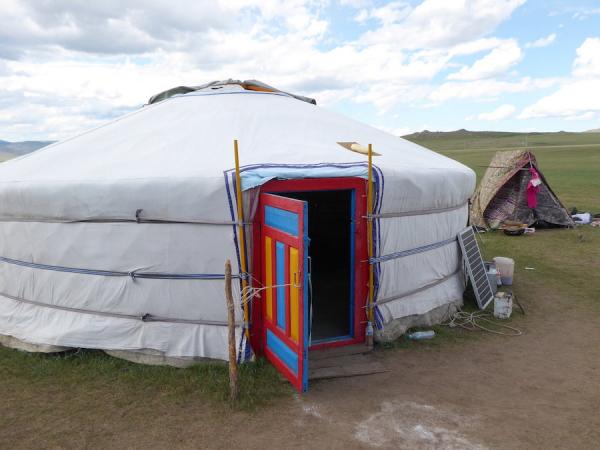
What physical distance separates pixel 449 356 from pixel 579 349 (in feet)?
5.05

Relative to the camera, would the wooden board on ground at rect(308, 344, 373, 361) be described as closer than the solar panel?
Yes

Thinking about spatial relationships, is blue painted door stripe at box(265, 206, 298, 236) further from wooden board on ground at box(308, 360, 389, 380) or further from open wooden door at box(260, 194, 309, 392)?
wooden board on ground at box(308, 360, 389, 380)

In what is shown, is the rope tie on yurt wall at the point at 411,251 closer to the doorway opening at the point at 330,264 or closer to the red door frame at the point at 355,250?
the red door frame at the point at 355,250

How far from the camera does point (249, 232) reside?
4.87 metres

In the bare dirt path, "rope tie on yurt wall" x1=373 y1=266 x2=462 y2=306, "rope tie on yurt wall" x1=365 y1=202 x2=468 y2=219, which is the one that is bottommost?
the bare dirt path

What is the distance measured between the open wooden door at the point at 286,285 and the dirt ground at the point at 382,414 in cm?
42

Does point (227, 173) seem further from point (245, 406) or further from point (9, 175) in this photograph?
point (9, 175)

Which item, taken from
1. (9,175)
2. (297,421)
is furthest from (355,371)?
(9,175)

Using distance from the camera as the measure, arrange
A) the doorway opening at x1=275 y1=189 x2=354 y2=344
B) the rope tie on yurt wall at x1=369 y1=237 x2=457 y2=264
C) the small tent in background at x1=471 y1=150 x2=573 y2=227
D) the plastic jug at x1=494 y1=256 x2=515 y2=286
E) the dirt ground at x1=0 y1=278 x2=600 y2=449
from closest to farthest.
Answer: the dirt ground at x1=0 y1=278 x2=600 y2=449 → the rope tie on yurt wall at x1=369 y1=237 x2=457 y2=264 → the doorway opening at x1=275 y1=189 x2=354 y2=344 → the plastic jug at x1=494 y1=256 x2=515 y2=286 → the small tent in background at x1=471 y1=150 x2=573 y2=227

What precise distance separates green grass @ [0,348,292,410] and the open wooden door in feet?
0.78

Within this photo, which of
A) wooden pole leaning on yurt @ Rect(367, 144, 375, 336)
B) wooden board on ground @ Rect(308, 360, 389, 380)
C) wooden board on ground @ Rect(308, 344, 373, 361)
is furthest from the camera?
wooden board on ground @ Rect(308, 344, 373, 361)

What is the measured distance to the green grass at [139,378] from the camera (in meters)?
4.44

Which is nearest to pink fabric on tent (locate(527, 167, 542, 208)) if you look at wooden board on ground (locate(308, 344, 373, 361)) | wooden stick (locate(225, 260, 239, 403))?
wooden board on ground (locate(308, 344, 373, 361))

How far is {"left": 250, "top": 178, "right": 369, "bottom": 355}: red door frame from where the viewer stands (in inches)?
195
